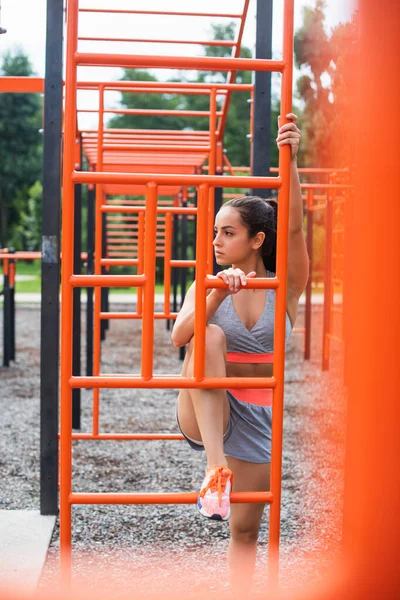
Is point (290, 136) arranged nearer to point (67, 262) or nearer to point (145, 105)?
point (67, 262)

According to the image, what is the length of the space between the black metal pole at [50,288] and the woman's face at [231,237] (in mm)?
998

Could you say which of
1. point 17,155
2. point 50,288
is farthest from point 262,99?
point 17,155

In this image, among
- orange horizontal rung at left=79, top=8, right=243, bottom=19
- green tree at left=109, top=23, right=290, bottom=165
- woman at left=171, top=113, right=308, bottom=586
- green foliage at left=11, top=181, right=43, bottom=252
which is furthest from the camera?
green foliage at left=11, top=181, right=43, bottom=252

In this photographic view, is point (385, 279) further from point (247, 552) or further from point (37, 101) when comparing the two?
point (37, 101)

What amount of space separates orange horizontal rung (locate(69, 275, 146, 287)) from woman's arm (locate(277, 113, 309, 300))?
0.46 meters

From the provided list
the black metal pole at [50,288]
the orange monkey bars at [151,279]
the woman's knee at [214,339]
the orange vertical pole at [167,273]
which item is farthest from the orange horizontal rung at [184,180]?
the orange vertical pole at [167,273]

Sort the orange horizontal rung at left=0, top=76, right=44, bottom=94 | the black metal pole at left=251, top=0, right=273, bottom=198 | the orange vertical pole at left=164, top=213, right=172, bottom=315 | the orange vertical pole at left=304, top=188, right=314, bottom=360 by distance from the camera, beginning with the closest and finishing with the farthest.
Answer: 1. the black metal pole at left=251, top=0, right=273, bottom=198
2. the orange horizontal rung at left=0, top=76, right=44, bottom=94
3. the orange vertical pole at left=164, top=213, right=172, bottom=315
4. the orange vertical pole at left=304, top=188, right=314, bottom=360

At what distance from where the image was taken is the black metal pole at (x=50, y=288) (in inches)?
112

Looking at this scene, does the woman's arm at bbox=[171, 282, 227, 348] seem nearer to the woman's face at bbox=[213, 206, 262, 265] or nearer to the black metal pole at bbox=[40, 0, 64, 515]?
the woman's face at bbox=[213, 206, 262, 265]

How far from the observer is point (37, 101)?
33531 millimetres

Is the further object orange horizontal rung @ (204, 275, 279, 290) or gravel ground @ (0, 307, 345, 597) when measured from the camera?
gravel ground @ (0, 307, 345, 597)

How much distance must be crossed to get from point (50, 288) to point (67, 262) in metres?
1.11

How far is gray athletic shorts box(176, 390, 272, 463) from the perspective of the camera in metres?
2.03

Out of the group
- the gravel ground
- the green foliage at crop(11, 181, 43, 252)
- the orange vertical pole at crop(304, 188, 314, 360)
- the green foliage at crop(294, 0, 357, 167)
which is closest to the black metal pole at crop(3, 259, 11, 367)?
the gravel ground
